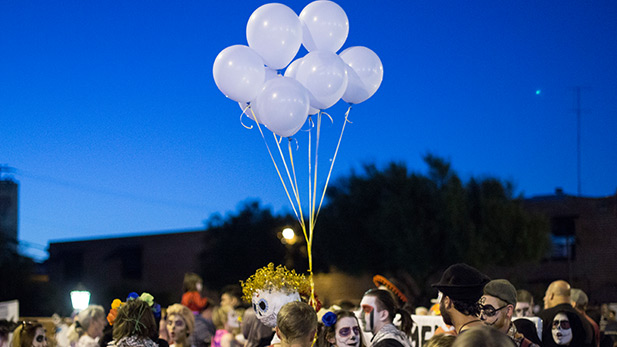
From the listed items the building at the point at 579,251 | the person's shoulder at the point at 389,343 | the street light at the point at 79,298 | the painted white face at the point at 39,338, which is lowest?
the painted white face at the point at 39,338

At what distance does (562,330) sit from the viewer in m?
5.98

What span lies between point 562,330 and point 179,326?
10.4 ft

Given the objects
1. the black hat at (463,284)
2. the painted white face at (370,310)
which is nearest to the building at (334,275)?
the painted white face at (370,310)

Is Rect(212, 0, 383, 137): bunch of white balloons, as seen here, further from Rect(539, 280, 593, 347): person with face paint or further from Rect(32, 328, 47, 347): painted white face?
Rect(539, 280, 593, 347): person with face paint

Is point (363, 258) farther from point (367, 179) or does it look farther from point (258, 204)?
point (258, 204)

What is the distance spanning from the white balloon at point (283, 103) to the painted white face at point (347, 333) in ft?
6.32

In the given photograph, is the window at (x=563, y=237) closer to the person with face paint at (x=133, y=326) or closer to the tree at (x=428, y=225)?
the tree at (x=428, y=225)

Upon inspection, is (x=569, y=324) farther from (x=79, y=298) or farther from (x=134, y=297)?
(x=79, y=298)

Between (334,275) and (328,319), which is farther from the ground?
(334,275)

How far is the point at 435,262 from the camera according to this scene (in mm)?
27516

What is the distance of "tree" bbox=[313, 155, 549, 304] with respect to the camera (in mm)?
27109

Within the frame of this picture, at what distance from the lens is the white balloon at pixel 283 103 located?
6055 millimetres

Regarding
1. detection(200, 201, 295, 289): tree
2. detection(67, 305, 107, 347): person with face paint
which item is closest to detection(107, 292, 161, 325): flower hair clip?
detection(67, 305, 107, 347): person with face paint

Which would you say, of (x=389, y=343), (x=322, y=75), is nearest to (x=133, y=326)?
(x=389, y=343)
